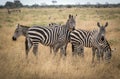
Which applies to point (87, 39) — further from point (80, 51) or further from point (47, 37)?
point (47, 37)

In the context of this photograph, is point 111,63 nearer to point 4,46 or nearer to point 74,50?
point 74,50

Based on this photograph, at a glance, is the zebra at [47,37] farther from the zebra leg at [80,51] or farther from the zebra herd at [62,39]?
the zebra leg at [80,51]

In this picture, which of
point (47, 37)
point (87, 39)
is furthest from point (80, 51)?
point (47, 37)

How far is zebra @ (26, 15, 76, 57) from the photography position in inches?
385

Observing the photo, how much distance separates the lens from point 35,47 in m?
9.73

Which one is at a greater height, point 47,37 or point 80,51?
point 47,37

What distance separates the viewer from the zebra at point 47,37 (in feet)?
32.1

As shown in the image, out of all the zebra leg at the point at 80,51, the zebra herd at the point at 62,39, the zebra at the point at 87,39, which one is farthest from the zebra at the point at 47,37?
the zebra leg at the point at 80,51

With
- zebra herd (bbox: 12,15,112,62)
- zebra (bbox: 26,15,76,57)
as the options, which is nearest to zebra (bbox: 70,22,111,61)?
zebra herd (bbox: 12,15,112,62)

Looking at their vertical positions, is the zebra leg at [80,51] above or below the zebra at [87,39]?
below

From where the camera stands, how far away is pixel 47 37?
10.0m

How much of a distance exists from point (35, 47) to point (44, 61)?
675 mm

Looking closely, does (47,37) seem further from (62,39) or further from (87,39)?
(87,39)

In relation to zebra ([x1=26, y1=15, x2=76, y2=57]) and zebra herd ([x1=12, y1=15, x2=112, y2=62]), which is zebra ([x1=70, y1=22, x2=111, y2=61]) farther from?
zebra ([x1=26, y1=15, x2=76, y2=57])
